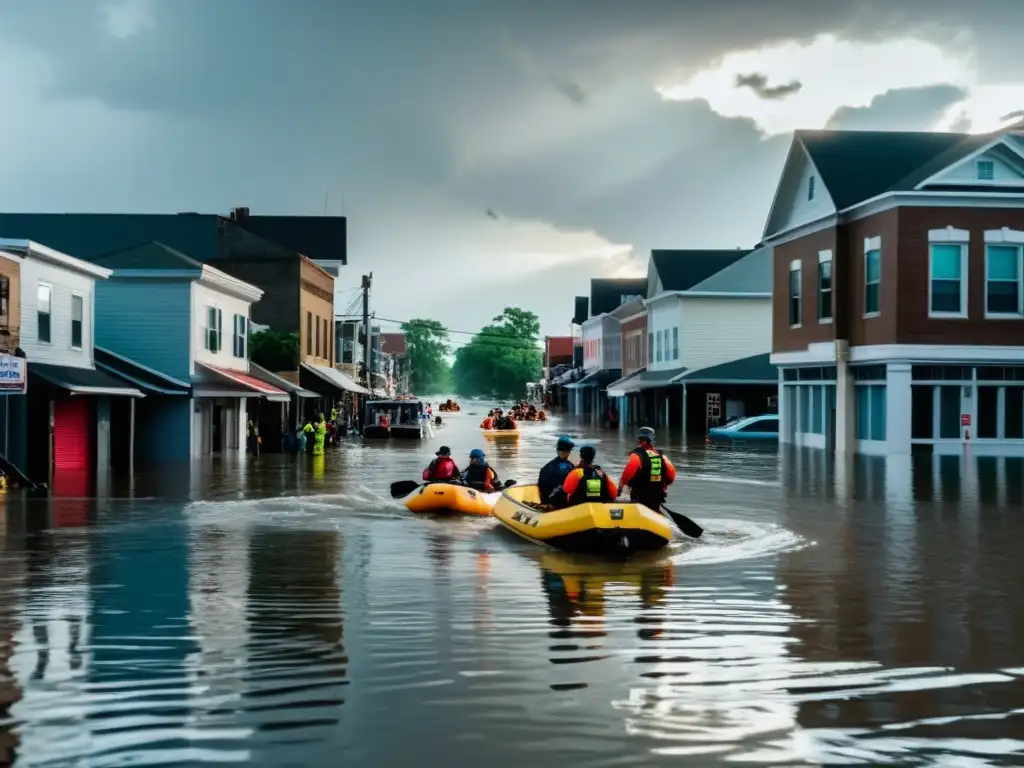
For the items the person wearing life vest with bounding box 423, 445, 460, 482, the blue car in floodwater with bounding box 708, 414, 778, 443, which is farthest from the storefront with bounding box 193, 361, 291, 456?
the blue car in floodwater with bounding box 708, 414, 778, 443

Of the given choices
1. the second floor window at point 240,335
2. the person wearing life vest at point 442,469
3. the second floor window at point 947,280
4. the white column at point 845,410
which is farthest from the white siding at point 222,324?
the second floor window at point 947,280

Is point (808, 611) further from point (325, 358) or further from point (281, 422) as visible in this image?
point (325, 358)

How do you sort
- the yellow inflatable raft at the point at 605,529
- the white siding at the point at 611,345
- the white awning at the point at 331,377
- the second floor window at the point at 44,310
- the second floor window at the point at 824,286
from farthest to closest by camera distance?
the white siding at the point at 611,345 < the white awning at the point at 331,377 < the second floor window at the point at 824,286 < the second floor window at the point at 44,310 < the yellow inflatable raft at the point at 605,529

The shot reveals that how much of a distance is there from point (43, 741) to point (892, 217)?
39269 mm

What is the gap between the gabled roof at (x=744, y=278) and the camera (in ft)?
252

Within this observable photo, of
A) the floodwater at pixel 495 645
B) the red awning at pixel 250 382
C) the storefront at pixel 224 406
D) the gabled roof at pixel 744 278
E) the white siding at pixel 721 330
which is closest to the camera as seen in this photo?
the floodwater at pixel 495 645

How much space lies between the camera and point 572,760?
27.0 feet

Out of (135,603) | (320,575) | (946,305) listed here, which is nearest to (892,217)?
(946,305)

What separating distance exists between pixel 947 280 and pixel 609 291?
75722 millimetres

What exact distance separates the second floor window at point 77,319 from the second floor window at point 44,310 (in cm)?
160

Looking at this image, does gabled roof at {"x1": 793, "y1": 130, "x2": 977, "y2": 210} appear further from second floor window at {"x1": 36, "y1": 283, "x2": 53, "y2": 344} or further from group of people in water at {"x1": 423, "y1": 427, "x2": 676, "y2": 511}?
group of people in water at {"x1": 423, "y1": 427, "x2": 676, "y2": 511}

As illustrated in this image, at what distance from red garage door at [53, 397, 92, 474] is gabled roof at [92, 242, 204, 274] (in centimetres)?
640

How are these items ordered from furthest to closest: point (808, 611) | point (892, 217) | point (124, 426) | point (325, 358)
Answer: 1. point (325, 358)
2. point (892, 217)
3. point (124, 426)
4. point (808, 611)

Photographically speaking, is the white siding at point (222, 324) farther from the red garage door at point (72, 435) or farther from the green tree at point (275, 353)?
the green tree at point (275, 353)
